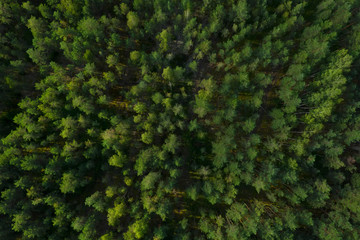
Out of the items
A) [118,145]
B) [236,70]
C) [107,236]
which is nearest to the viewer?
[107,236]

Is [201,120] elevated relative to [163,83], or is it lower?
lower

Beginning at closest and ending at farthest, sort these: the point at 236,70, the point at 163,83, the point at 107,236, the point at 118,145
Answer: the point at 107,236 → the point at 118,145 → the point at 163,83 → the point at 236,70

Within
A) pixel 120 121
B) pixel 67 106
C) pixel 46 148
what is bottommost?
pixel 46 148

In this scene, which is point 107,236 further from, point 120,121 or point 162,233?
point 120,121

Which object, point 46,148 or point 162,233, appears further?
point 46,148

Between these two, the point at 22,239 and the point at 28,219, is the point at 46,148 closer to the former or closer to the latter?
the point at 28,219

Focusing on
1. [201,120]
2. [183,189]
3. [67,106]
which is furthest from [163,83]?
[183,189]
